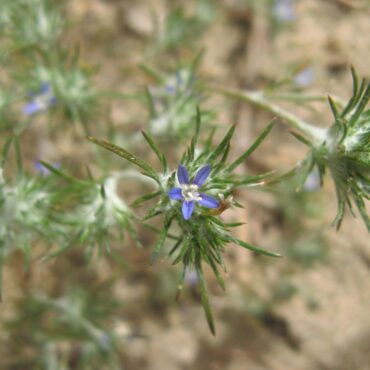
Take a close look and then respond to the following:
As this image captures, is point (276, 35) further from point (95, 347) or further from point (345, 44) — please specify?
point (95, 347)

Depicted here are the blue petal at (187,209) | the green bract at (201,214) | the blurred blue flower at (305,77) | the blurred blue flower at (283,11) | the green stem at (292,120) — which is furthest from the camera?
the blurred blue flower at (283,11)

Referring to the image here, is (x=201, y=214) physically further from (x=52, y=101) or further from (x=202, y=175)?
(x=52, y=101)

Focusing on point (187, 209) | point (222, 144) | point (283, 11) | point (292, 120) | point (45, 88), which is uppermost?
point (283, 11)

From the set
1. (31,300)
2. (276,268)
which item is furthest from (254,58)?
(31,300)

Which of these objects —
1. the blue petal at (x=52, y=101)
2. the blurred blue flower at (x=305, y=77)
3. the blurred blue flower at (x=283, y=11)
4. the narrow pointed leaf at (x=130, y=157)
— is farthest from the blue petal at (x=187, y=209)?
the blurred blue flower at (x=283, y=11)

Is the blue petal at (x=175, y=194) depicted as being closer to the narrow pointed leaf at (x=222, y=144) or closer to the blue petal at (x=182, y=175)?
the blue petal at (x=182, y=175)

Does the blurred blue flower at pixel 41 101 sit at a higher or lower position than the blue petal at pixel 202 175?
higher

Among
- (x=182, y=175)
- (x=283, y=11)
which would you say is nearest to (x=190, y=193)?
(x=182, y=175)
